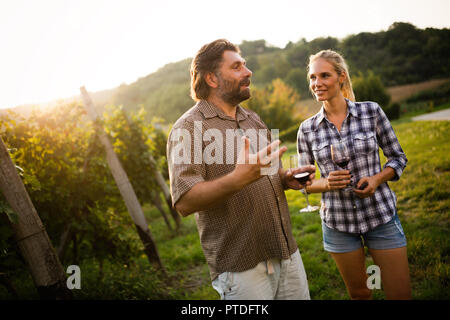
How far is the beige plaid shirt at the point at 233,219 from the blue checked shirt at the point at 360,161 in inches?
23.8

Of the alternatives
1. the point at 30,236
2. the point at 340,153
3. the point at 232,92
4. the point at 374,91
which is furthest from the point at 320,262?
the point at 374,91

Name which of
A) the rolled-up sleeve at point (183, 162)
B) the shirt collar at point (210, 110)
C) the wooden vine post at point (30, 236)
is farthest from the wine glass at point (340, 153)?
the wooden vine post at point (30, 236)

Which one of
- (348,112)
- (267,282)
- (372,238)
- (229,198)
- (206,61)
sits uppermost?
(206,61)

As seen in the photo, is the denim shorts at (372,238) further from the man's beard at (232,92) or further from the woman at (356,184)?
the man's beard at (232,92)

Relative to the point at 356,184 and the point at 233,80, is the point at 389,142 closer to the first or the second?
the point at 356,184

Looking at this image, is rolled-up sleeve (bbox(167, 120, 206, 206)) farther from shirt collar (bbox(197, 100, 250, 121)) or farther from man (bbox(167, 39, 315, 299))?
shirt collar (bbox(197, 100, 250, 121))

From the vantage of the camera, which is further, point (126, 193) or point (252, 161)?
point (126, 193)

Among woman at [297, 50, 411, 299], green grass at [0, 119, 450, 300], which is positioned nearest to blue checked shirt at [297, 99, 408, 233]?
woman at [297, 50, 411, 299]

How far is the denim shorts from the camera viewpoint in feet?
6.84

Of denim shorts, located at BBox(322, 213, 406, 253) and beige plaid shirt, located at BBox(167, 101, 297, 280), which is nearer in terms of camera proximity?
beige plaid shirt, located at BBox(167, 101, 297, 280)

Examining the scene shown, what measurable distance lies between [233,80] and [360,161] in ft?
3.84

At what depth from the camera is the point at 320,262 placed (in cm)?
402
